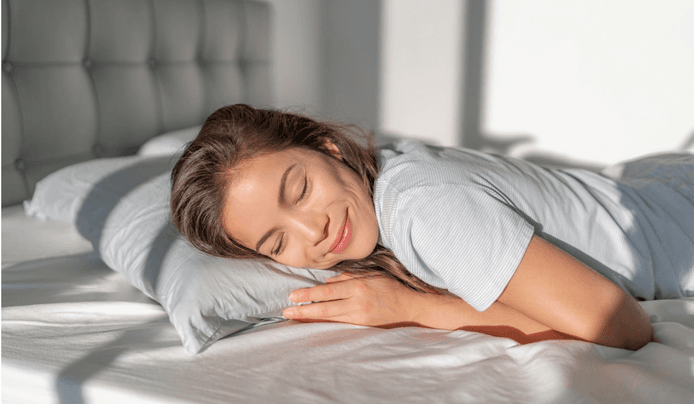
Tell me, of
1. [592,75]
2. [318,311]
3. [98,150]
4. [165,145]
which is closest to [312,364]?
[318,311]

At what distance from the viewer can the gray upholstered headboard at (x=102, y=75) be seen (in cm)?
116

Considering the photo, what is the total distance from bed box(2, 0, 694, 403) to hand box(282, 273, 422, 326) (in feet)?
0.07

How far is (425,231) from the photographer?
685 millimetres

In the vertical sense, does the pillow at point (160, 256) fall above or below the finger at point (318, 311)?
above

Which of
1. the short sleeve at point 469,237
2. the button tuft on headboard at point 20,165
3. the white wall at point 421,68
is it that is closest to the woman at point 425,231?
the short sleeve at point 469,237

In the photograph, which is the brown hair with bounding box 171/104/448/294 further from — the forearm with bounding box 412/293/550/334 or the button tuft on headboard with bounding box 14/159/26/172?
the button tuft on headboard with bounding box 14/159/26/172

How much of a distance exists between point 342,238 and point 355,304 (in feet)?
0.34

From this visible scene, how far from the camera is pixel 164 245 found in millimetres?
846

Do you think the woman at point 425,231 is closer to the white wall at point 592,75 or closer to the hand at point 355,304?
the hand at point 355,304

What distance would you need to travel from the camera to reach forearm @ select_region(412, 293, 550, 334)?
764 mm

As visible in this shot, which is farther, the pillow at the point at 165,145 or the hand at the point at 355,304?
the pillow at the point at 165,145

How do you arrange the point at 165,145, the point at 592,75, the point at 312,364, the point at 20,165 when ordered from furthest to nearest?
the point at 592,75
the point at 165,145
the point at 20,165
the point at 312,364

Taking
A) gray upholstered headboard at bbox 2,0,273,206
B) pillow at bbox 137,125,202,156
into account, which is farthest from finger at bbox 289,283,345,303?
gray upholstered headboard at bbox 2,0,273,206

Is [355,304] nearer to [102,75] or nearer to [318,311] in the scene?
[318,311]
